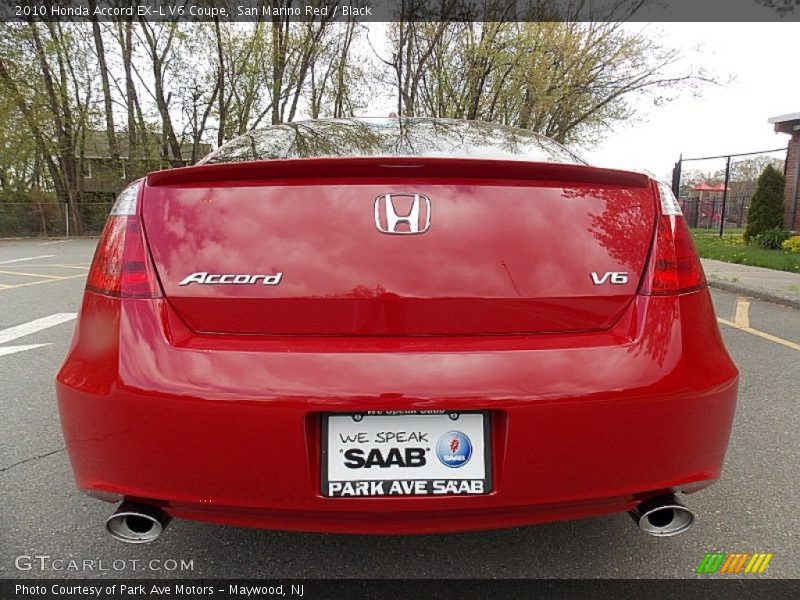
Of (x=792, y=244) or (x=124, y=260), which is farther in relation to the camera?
(x=792, y=244)

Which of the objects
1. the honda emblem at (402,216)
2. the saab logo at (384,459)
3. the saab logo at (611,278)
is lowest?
the saab logo at (384,459)

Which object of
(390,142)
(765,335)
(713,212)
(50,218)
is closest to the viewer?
(390,142)

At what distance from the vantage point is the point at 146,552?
179cm

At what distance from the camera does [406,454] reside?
1.34 m

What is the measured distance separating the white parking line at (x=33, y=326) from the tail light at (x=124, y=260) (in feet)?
12.4

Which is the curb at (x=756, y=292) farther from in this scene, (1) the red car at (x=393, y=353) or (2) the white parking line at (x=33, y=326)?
(2) the white parking line at (x=33, y=326)

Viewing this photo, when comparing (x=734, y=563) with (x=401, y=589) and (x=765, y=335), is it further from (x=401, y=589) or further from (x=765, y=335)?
(x=765, y=335)

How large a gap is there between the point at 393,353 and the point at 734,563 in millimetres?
1314

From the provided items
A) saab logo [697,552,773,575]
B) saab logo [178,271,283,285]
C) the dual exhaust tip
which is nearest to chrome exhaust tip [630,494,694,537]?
the dual exhaust tip

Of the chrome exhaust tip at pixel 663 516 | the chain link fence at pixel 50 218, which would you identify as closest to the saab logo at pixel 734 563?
the chrome exhaust tip at pixel 663 516

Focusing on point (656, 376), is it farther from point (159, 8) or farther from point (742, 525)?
point (159, 8)
